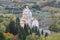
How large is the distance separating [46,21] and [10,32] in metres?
Result: 0.58

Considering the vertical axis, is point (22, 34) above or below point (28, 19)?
below

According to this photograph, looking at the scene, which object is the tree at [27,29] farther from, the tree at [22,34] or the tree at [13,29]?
the tree at [13,29]

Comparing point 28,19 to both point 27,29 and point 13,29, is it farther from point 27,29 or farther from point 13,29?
point 13,29

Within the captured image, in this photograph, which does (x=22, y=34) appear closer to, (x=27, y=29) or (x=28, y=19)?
(x=27, y=29)

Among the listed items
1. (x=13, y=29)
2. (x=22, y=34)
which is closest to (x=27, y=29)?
(x=22, y=34)

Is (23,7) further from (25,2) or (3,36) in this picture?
(3,36)

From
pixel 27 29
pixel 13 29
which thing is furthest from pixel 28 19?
pixel 13 29

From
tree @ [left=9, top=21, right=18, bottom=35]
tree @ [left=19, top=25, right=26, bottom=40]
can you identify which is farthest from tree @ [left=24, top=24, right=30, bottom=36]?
tree @ [left=9, top=21, right=18, bottom=35]

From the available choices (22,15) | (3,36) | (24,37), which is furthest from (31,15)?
(3,36)

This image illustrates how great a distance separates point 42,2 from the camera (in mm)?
2863

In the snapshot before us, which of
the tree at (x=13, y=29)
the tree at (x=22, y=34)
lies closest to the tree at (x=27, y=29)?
the tree at (x=22, y=34)

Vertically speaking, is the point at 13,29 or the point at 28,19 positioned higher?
the point at 28,19

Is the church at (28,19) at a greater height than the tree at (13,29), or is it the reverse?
the church at (28,19)

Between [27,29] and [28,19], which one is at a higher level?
[28,19]
